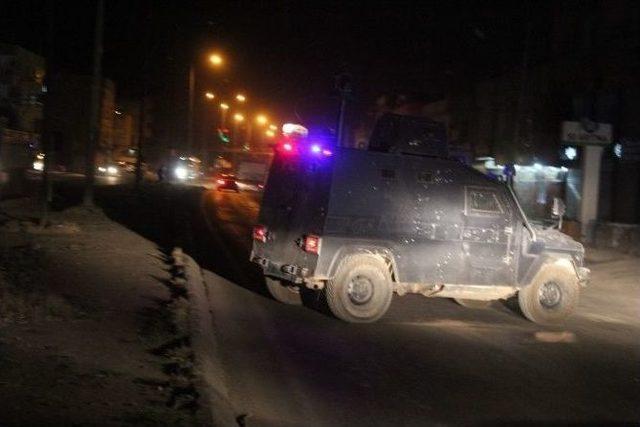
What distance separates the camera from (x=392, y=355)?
8.76 m

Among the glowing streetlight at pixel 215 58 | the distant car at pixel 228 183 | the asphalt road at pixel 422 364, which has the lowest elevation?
the asphalt road at pixel 422 364

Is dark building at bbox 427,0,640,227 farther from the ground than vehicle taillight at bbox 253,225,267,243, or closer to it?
farther from the ground

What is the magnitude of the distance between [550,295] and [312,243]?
3.84 meters

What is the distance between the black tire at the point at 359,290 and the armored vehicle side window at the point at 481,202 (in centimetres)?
153

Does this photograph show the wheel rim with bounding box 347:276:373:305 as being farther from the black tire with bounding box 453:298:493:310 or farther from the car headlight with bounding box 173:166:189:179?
the car headlight with bounding box 173:166:189:179

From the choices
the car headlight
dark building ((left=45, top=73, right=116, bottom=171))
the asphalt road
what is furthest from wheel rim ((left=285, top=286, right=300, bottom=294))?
dark building ((left=45, top=73, right=116, bottom=171))

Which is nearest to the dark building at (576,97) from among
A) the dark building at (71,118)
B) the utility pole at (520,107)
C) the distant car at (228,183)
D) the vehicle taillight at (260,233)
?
the utility pole at (520,107)

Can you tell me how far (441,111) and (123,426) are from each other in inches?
1614

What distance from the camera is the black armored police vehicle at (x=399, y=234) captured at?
1031cm

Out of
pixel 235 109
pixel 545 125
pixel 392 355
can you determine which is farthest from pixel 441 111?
pixel 235 109

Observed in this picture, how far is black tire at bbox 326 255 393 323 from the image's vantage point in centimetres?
1030

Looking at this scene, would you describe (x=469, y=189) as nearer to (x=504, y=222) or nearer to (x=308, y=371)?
(x=504, y=222)

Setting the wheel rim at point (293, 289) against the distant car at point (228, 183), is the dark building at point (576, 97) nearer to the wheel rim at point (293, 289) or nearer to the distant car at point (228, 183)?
the distant car at point (228, 183)

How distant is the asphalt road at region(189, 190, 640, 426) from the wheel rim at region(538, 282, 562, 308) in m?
0.39
